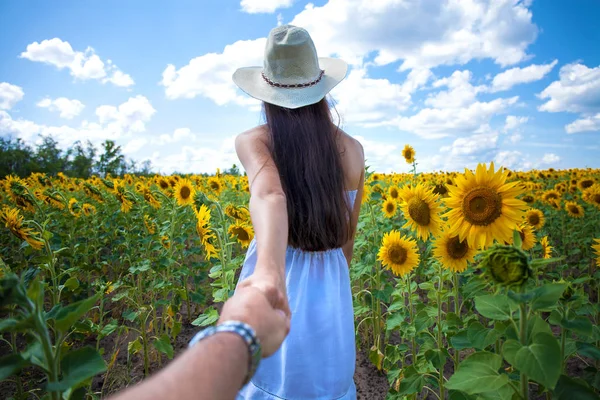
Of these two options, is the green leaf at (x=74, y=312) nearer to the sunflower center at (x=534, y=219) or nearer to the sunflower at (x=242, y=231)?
the sunflower at (x=242, y=231)

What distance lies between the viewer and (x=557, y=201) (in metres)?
5.53

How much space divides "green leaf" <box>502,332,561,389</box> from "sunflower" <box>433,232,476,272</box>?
109 centimetres

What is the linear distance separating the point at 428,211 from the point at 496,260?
1.28 metres

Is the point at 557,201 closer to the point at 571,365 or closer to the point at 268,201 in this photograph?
the point at 571,365

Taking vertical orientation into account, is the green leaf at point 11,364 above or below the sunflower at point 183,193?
below

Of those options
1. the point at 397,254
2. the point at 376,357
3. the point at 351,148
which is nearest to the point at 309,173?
the point at 351,148

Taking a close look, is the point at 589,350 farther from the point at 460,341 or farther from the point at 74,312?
the point at 74,312

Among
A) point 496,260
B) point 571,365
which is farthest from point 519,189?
point 571,365

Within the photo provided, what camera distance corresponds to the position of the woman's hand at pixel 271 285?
0.74m

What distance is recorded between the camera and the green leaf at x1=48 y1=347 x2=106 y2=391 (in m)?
0.89

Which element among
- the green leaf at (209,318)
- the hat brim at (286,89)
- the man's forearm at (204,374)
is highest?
the hat brim at (286,89)

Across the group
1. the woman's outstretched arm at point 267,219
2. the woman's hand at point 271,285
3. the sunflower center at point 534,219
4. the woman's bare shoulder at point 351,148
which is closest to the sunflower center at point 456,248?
the woman's bare shoulder at point 351,148

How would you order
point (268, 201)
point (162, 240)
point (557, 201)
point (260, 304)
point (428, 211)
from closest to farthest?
point (260, 304)
point (268, 201)
point (428, 211)
point (162, 240)
point (557, 201)

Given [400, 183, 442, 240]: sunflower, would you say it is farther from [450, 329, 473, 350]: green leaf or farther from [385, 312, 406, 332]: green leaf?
[450, 329, 473, 350]: green leaf
